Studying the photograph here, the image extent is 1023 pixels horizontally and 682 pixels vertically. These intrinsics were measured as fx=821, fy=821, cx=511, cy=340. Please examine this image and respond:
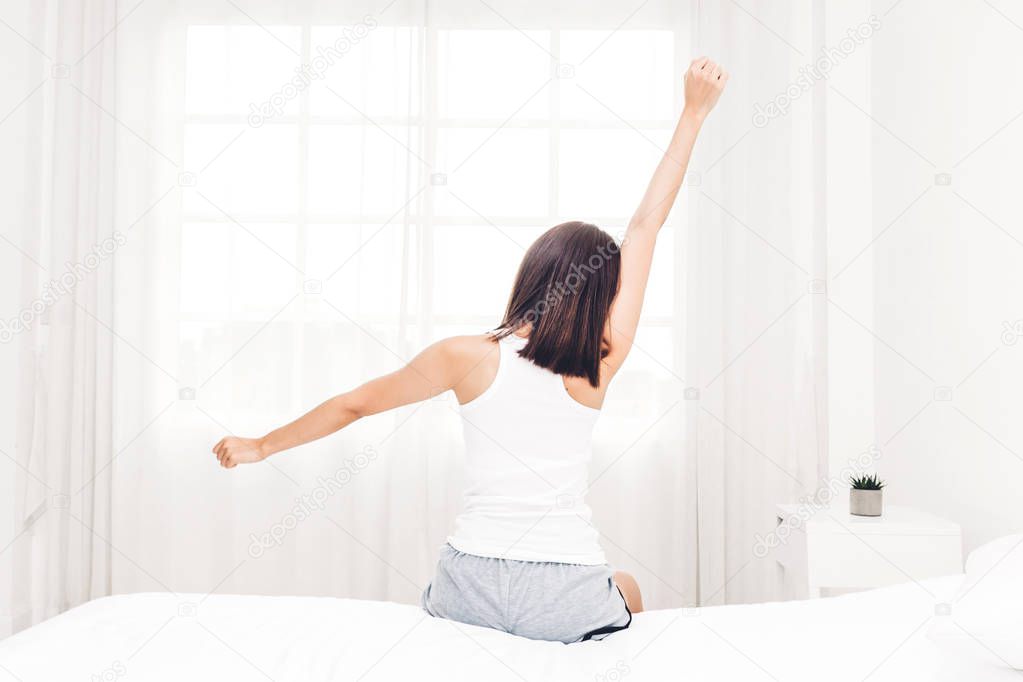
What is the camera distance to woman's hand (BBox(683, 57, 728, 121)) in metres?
1.52

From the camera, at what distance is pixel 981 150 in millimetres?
2096

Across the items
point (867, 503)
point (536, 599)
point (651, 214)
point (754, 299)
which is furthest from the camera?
point (754, 299)

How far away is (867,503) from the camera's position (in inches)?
85.4

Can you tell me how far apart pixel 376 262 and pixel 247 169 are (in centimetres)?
57

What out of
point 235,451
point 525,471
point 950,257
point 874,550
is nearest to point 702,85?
point 525,471

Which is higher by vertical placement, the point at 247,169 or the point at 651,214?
the point at 247,169

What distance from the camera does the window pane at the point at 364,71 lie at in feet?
9.39

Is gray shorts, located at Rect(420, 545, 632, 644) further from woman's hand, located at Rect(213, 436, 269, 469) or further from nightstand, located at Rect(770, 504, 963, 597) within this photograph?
Result: nightstand, located at Rect(770, 504, 963, 597)

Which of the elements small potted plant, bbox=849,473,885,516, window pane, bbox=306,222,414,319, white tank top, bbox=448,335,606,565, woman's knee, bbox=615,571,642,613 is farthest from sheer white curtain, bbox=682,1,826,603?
white tank top, bbox=448,335,606,565

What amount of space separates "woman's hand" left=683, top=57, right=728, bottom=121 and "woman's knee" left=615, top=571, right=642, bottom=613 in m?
0.87

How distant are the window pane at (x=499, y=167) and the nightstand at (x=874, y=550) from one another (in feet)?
4.64

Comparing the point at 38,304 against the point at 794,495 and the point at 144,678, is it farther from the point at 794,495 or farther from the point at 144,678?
the point at 794,495

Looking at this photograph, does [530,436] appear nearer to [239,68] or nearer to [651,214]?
[651,214]

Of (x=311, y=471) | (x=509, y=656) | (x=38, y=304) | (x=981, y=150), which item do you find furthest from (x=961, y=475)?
(x=38, y=304)
